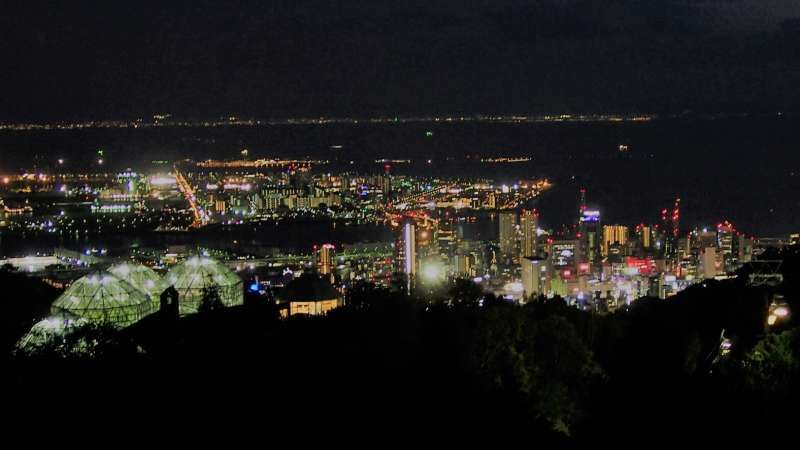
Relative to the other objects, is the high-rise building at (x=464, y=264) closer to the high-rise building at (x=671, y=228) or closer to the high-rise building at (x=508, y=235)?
the high-rise building at (x=508, y=235)

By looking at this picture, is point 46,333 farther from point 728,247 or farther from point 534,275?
point 728,247

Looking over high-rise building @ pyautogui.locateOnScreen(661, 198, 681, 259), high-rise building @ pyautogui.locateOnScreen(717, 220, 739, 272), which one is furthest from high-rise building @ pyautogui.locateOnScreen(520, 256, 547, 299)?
high-rise building @ pyautogui.locateOnScreen(661, 198, 681, 259)

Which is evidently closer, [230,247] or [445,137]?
[230,247]

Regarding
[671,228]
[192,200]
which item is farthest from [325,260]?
[192,200]

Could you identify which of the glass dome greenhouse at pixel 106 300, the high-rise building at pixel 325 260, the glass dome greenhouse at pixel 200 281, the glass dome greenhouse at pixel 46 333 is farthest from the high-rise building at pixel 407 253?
the glass dome greenhouse at pixel 46 333

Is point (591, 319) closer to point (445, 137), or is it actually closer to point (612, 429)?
point (612, 429)

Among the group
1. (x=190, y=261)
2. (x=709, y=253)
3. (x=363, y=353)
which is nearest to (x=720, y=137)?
(x=709, y=253)
